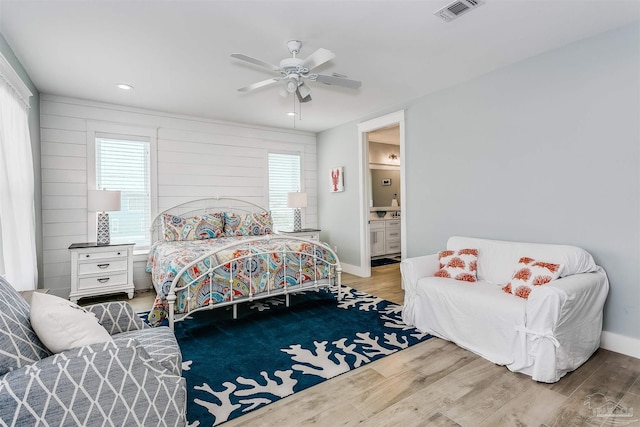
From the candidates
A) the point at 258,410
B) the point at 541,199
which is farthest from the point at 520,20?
the point at 258,410

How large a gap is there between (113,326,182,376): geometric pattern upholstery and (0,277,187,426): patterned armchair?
0.11 meters

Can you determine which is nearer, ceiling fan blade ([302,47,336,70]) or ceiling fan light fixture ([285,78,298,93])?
ceiling fan blade ([302,47,336,70])

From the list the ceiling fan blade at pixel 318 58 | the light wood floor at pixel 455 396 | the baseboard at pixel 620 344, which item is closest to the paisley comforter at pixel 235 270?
the light wood floor at pixel 455 396

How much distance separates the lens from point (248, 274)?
3.25m

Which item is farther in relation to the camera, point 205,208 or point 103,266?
point 205,208

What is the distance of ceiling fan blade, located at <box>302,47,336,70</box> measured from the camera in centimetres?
229

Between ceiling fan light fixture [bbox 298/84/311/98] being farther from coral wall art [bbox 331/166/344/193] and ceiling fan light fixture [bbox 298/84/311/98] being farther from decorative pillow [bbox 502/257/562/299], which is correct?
coral wall art [bbox 331/166/344/193]

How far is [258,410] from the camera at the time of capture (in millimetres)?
1921

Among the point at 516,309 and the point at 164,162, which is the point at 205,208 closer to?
the point at 164,162

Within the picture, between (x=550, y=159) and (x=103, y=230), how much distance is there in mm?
5087

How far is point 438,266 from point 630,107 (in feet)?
6.54

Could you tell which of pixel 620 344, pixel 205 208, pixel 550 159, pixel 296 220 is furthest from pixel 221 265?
pixel 620 344

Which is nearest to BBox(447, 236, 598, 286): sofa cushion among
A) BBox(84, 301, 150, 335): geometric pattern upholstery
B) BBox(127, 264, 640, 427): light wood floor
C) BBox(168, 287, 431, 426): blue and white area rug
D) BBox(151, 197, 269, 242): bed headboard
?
BBox(127, 264, 640, 427): light wood floor

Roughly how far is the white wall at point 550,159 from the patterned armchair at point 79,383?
128 inches
